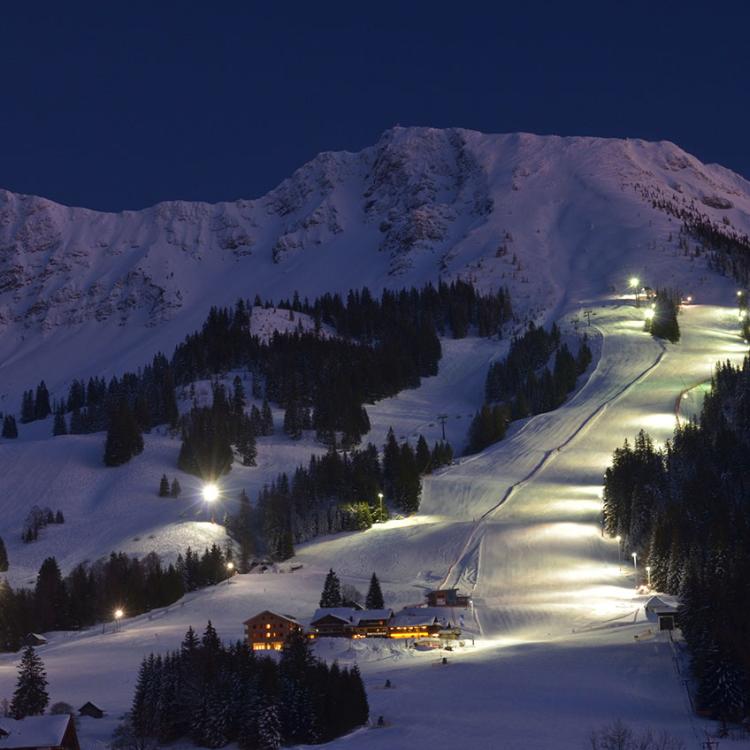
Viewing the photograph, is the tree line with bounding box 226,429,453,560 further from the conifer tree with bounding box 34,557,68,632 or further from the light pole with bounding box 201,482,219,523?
the conifer tree with bounding box 34,557,68,632

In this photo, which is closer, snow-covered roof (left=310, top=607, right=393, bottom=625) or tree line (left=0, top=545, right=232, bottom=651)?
snow-covered roof (left=310, top=607, right=393, bottom=625)

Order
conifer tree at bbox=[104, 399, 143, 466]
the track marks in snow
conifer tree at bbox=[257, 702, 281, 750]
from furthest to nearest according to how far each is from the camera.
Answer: conifer tree at bbox=[104, 399, 143, 466] < the track marks in snow < conifer tree at bbox=[257, 702, 281, 750]

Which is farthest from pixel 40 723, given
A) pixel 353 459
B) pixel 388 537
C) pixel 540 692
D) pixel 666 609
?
pixel 353 459

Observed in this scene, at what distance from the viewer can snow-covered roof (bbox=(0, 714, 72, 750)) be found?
4581 cm

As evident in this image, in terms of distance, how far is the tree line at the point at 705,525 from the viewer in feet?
164

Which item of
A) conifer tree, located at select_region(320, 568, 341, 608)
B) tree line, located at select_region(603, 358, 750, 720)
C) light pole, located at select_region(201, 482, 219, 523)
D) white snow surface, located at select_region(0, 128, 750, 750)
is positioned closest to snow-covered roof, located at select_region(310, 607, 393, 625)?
white snow surface, located at select_region(0, 128, 750, 750)

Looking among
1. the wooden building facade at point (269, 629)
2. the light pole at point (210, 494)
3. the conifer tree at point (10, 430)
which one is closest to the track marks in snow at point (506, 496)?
the wooden building facade at point (269, 629)

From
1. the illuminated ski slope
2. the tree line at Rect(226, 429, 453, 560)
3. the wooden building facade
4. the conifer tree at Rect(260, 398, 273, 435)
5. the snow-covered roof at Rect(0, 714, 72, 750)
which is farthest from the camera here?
the conifer tree at Rect(260, 398, 273, 435)

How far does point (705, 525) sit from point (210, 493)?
62444mm

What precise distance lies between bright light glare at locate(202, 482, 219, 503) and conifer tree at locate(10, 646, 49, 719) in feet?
217

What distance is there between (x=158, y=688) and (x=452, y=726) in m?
15.3

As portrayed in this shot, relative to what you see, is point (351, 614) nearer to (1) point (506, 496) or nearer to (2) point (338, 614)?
(2) point (338, 614)

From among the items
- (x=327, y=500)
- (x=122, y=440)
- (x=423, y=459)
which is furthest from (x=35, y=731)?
(x=122, y=440)

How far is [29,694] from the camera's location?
2104 inches
